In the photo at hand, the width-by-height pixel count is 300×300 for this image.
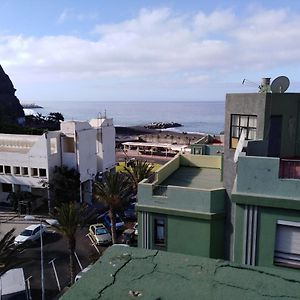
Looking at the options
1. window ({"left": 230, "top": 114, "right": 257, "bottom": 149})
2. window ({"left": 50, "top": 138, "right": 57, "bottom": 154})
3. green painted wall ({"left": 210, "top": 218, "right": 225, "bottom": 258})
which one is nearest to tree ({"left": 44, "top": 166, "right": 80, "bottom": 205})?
window ({"left": 50, "top": 138, "right": 57, "bottom": 154})

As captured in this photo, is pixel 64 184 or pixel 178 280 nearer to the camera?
pixel 178 280

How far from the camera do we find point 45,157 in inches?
1458

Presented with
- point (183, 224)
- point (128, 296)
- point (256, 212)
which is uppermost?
point (128, 296)

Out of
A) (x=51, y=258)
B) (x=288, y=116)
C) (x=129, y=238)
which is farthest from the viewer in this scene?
(x=129, y=238)

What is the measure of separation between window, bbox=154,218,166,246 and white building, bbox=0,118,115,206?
25.3 meters

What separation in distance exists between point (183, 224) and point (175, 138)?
8697cm

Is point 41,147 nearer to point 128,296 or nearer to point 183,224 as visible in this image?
point 183,224

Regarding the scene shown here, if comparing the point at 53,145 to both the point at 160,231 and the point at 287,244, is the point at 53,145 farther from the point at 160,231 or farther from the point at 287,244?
the point at 287,244

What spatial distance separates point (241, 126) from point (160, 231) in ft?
18.5

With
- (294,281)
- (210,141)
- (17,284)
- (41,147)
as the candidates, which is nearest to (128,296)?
(294,281)

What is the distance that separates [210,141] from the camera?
28.6 metres

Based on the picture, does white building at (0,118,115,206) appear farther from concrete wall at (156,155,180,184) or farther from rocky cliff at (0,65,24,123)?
rocky cliff at (0,65,24,123)

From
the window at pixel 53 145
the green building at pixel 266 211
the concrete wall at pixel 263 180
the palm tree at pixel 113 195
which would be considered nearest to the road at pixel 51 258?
the palm tree at pixel 113 195

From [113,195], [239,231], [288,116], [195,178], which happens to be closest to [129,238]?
[113,195]
